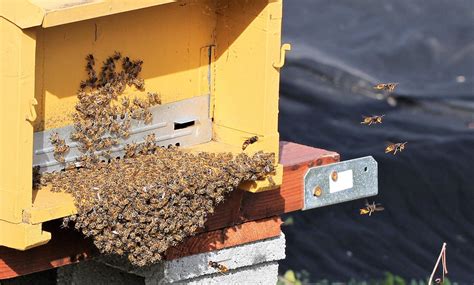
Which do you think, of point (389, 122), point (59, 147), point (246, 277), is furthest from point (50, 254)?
point (389, 122)

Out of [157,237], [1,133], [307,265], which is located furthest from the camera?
[307,265]

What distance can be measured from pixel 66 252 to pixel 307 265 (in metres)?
3.08

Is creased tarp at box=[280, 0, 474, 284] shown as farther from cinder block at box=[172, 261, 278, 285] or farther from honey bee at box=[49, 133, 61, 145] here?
honey bee at box=[49, 133, 61, 145]

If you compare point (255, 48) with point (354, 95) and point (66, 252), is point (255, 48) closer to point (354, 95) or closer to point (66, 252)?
point (66, 252)

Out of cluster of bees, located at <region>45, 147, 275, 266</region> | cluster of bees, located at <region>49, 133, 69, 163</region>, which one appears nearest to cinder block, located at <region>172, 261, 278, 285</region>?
cluster of bees, located at <region>45, 147, 275, 266</region>

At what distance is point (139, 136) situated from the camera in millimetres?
4531

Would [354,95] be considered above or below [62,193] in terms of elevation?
above

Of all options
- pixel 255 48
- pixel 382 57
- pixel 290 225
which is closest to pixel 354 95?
pixel 382 57

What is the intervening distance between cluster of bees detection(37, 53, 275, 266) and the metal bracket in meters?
0.34

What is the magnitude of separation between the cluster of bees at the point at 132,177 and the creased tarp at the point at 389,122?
2789 mm

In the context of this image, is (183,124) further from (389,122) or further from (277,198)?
(389,122)

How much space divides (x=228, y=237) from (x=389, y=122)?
3154 mm

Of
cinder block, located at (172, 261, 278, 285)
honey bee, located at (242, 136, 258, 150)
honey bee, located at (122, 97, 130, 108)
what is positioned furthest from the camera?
cinder block, located at (172, 261, 278, 285)

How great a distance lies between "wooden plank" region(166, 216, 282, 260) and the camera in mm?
4676
